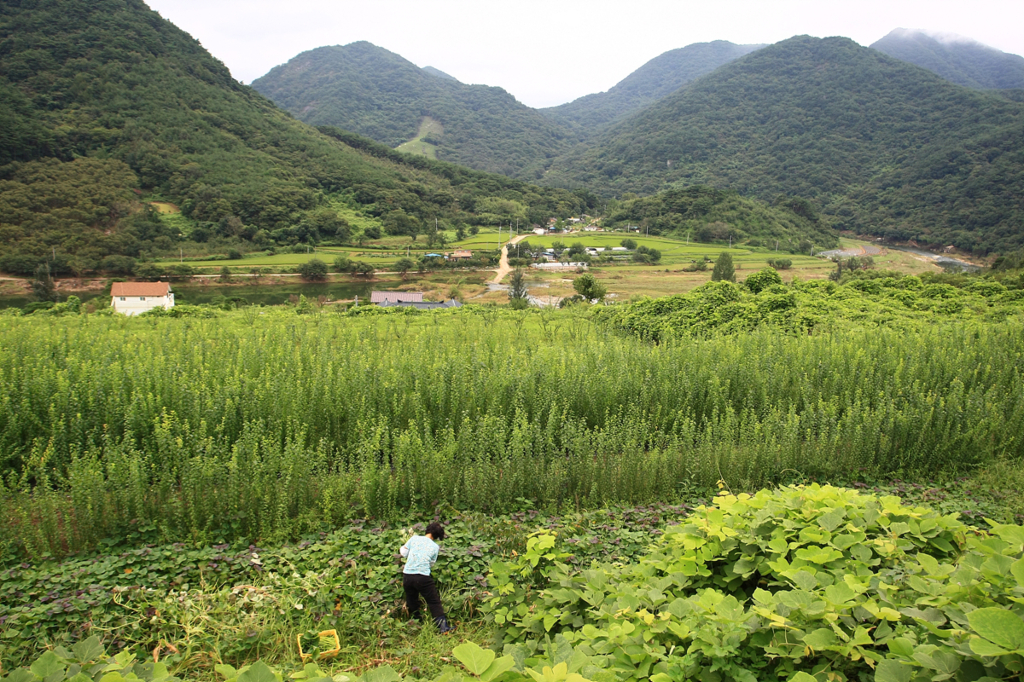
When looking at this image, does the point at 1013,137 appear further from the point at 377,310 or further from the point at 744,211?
the point at 377,310

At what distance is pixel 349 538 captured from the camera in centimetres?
413

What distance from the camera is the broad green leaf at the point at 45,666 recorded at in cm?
174

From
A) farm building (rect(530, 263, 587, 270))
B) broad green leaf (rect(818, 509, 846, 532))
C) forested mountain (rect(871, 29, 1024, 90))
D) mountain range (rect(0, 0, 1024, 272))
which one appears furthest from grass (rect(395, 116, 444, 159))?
broad green leaf (rect(818, 509, 846, 532))

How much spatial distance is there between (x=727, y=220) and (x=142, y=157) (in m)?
65.3

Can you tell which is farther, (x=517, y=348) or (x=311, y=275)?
(x=311, y=275)

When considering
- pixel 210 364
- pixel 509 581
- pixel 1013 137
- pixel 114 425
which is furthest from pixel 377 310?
pixel 1013 137

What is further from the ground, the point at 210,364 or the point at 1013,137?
the point at 1013,137

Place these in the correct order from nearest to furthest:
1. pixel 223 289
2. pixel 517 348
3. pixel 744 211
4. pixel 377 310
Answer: pixel 517 348 < pixel 377 310 < pixel 223 289 < pixel 744 211

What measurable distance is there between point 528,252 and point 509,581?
59.9 metres

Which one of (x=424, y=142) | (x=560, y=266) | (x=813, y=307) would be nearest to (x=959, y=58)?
(x=424, y=142)

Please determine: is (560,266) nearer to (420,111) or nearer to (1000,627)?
(1000,627)

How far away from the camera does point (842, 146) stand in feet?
312

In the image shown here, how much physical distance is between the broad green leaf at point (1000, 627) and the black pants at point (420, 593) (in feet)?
8.94

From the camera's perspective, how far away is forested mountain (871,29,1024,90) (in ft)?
448
